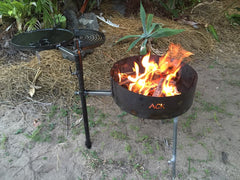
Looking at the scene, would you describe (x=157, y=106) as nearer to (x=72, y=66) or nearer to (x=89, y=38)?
(x=89, y=38)

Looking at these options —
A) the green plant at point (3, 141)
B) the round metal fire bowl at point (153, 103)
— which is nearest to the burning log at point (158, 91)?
the round metal fire bowl at point (153, 103)

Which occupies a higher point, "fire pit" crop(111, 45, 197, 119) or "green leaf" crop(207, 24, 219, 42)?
"fire pit" crop(111, 45, 197, 119)

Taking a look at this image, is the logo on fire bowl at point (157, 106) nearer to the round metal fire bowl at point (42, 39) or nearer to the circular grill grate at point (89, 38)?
the circular grill grate at point (89, 38)

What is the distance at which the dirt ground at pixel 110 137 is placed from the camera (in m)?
1.96

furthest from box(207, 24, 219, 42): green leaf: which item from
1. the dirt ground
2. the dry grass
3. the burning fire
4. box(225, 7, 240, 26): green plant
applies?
the burning fire

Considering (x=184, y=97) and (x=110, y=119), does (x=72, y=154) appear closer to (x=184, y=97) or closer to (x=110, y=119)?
(x=110, y=119)

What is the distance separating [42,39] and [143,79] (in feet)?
2.87

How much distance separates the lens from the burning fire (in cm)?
169

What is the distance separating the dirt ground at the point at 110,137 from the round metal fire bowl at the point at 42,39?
964 millimetres

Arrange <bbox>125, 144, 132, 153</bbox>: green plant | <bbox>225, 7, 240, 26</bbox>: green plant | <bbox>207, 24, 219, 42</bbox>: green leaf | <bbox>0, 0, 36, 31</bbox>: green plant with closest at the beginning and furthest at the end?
<bbox>125, 144, 132, 153</bbox>: green plant, <bbox>0, 0, 36, 31</bbox>: green plant, <bbox>207, 24, 219, 42</bbox>: green leaf, <bbox>225, 7, 240, 26</bbox>: green plant

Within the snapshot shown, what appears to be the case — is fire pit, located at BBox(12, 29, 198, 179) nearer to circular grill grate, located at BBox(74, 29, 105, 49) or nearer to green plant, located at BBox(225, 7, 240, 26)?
circular grill grate, located at BBox(74, 29, 105, 49)

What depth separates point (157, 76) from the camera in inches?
74.2

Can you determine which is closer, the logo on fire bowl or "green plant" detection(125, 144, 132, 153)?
the logo on fire bowl

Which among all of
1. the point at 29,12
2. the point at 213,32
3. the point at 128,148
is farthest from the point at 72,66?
the point at 213,32
